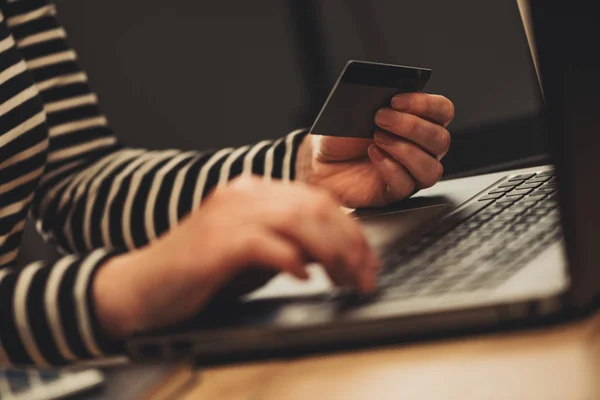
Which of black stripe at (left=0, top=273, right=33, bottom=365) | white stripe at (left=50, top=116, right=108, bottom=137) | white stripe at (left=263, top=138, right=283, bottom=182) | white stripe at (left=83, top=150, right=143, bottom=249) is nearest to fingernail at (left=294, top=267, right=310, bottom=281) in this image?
black stripe at (left=0, top=273, right=33, bottom=365)

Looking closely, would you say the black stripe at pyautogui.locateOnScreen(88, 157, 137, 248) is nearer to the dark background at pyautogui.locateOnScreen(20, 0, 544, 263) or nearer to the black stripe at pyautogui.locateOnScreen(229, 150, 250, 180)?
the black stripe at pyautogui.locateOnScreen(229, 150, 250, 180)

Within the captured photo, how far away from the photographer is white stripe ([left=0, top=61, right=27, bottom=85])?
2.75ft

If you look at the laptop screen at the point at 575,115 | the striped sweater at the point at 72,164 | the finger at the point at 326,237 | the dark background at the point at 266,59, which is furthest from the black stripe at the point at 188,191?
the dark background at the point at 266,59

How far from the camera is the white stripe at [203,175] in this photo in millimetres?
882

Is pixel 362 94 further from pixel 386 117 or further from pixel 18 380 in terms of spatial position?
pixel 18 380

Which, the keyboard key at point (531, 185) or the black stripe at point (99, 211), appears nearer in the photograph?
the keyboard key at point (531, 185)

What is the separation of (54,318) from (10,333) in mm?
38

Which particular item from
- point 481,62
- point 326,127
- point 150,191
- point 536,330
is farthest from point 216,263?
point 481,62

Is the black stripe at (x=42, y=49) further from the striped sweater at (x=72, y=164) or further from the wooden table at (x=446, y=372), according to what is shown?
the wooden table at (x=446, y=372)

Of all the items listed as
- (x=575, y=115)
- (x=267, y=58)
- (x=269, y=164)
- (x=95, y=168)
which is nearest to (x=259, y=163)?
(x=269, y=164)

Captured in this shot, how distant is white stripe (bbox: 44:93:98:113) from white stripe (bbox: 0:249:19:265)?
22 cm

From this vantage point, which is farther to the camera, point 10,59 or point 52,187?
point 52,187

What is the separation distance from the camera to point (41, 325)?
506 millimetres

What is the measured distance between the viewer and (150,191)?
2.97 ft
